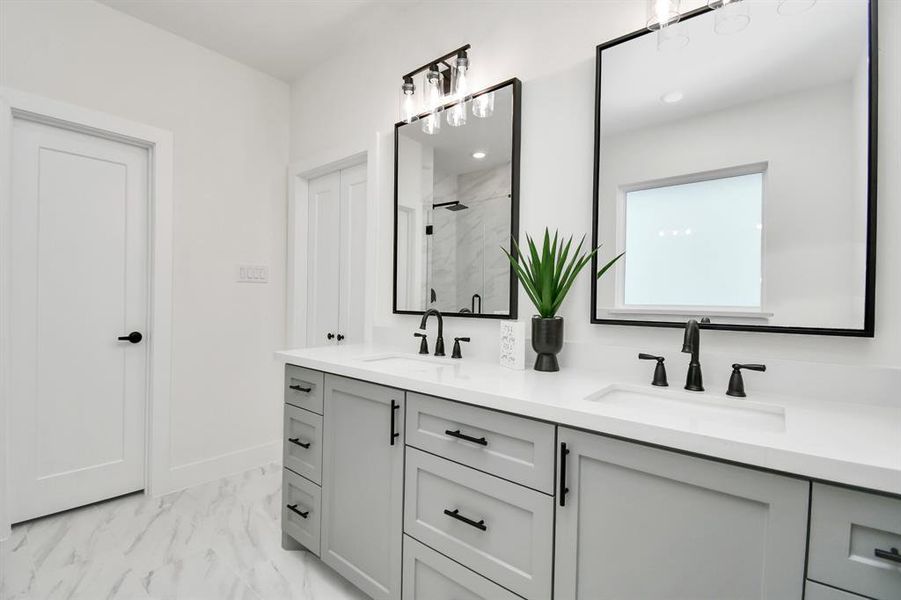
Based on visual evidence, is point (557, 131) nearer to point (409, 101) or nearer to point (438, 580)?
point (409, 101)

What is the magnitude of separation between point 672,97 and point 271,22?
215 cm

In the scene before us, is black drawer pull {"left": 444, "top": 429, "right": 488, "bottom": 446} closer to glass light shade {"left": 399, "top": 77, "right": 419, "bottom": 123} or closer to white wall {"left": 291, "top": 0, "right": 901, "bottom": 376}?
white wall {"left": 291, "top": 0, "right": 901, "bottom": 376}

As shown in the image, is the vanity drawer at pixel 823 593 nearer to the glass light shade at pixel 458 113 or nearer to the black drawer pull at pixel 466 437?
the black drawer pull at pixel 466 437

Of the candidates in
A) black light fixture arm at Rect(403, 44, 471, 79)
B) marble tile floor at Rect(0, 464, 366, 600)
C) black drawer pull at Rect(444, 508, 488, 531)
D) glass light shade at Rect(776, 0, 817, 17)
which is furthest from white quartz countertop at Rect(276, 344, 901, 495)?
black light fixture arm at Rect(403, 44, 471, 79)

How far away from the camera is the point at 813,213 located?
1123 mm

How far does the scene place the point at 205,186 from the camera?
2.55 m

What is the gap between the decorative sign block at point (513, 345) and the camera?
1.53m

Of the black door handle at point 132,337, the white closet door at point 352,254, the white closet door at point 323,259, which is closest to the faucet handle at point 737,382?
the white closet door at point 352,254

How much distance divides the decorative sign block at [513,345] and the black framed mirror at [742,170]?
280 mm

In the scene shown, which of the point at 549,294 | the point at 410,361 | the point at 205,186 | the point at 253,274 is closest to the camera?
the point at 549,294

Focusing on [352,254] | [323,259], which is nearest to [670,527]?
[352,254]

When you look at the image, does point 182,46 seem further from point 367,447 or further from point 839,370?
point 839,370

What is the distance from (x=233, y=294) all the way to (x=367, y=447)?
175cm

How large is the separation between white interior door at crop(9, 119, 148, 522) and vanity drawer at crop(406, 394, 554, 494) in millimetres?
2000
